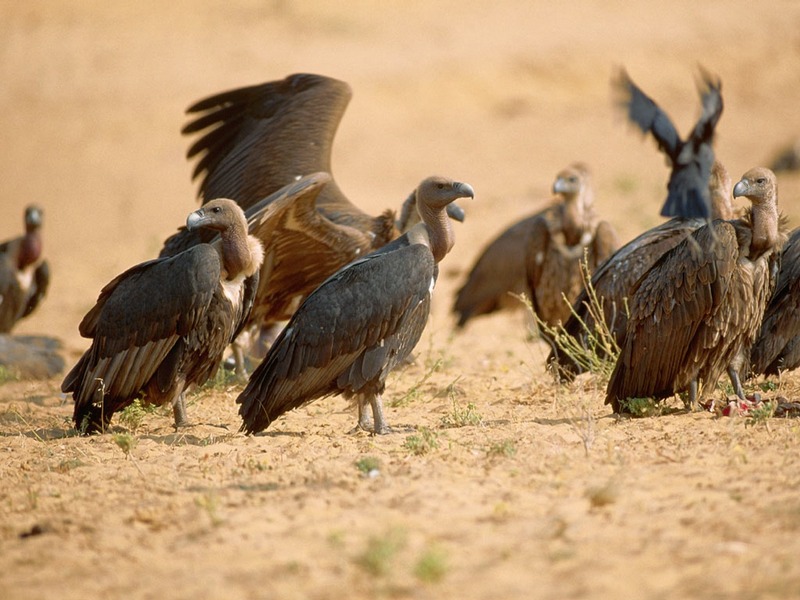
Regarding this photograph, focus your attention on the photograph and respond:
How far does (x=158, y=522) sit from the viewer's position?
4.87 metres

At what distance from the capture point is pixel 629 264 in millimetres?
7980

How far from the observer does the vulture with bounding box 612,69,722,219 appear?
820 centimetres

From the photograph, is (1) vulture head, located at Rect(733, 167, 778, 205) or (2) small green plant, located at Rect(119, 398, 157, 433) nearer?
(1) vulture head, located at Rect(733, 167, 778, 205)


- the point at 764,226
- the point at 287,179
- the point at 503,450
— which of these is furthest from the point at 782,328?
the point at 287,179

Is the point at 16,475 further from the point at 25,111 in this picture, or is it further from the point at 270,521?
the point at 25,111

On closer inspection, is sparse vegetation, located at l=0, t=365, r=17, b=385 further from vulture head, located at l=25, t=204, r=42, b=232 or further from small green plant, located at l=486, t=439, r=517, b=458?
small green plant, located at l=486, t=439, r=517, b=458

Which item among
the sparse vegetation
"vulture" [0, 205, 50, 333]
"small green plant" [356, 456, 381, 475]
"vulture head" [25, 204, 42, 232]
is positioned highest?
"vulture head" [25, 204, 42, 232]

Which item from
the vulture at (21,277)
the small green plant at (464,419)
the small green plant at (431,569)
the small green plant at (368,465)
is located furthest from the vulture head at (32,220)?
the small green plant at (431,569)

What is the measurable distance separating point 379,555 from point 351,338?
279cm

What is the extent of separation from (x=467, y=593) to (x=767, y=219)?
3.52 metres

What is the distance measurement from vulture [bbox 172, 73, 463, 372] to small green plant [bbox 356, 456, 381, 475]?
125 inches

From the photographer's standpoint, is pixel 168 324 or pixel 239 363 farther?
pixel 239 363

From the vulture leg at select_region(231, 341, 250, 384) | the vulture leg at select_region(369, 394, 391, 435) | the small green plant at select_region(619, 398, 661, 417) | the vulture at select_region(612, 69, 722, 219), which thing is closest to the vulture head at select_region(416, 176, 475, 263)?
the vulture leg at select_region(369, 394, 391, 435)

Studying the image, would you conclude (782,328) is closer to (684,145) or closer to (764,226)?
(764,226)
